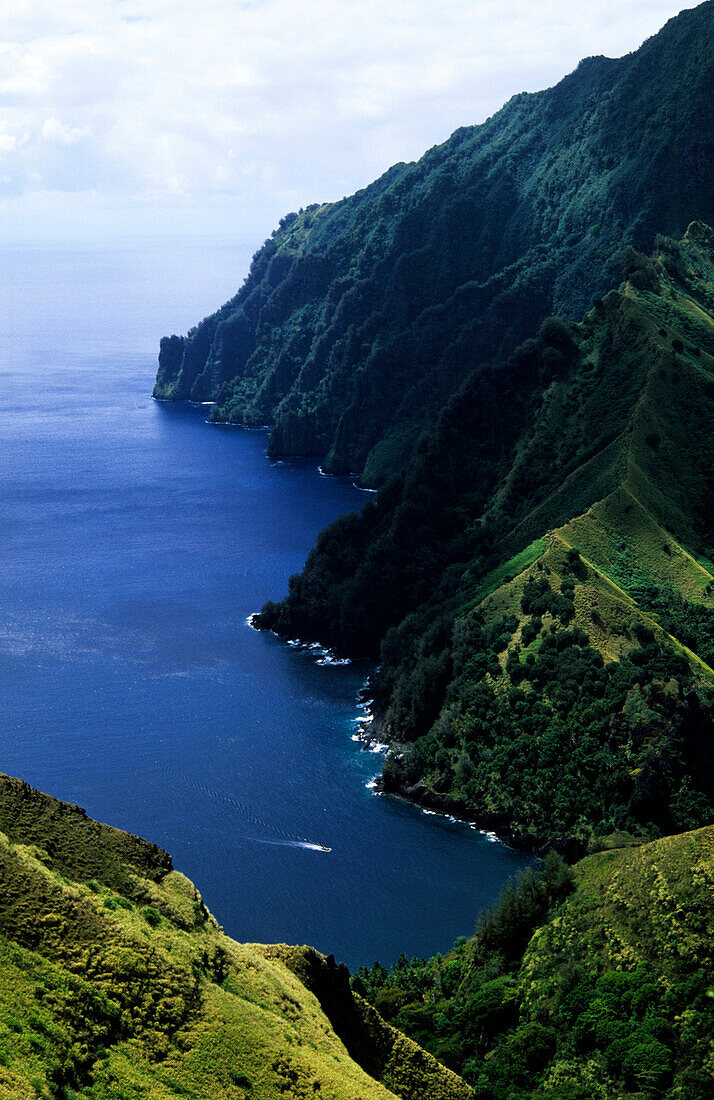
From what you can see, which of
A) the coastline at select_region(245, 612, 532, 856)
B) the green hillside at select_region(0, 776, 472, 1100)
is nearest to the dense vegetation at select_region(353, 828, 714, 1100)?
the green hillside at select_region(0, 776, 472, 1100)

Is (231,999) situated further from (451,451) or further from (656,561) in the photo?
(451,451)

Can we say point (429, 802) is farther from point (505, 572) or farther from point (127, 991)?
point (127, 991)

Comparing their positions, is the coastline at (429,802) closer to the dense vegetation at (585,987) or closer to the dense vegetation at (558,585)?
the dense vegetation at (558,585)

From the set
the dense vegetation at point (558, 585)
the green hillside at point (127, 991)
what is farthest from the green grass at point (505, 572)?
the green hillside at point (127, 991)

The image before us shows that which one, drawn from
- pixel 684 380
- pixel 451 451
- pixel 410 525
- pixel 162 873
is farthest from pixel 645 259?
pixel 162 873

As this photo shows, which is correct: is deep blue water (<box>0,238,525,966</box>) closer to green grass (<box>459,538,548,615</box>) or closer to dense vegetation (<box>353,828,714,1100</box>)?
dense vegetation (<box>353,828,714,1100</box>)

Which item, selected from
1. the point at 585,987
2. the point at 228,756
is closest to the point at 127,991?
the point at 585,987
